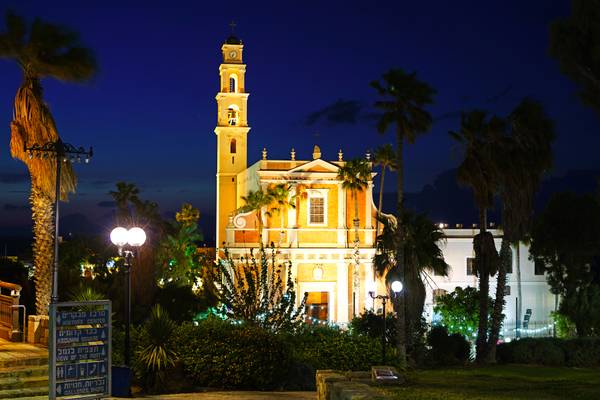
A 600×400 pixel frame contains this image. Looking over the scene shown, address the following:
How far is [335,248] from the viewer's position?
53125 mm

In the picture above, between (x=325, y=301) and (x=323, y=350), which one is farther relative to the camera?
(x=325, y=301)

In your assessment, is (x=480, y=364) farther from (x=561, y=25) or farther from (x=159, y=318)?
(x=159, y=318)

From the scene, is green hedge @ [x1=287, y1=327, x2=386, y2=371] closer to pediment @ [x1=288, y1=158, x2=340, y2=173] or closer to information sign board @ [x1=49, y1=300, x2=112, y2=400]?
information sign board @ [x1=49, y1=300, x2=112, y2=400]

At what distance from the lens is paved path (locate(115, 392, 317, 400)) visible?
15.5 m

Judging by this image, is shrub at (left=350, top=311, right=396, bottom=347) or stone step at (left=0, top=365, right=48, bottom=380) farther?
shrub at (left=350, top=311, right=396, bottom=347)

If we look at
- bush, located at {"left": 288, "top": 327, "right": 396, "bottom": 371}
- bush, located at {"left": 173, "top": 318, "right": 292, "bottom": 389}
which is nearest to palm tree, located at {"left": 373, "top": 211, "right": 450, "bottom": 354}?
bush, located at {"left": 288, "top": 327, "right": 396, "bottom": 371}

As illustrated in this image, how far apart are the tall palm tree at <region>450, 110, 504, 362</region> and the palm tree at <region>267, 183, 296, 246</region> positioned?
71.0ft

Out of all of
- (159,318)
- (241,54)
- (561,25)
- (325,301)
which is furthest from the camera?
(241,54)

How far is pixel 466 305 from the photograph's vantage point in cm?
4553

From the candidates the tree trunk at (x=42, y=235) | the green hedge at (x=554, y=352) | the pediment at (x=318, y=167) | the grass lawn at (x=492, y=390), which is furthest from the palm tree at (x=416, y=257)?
the pediment at (x=318, y=167)

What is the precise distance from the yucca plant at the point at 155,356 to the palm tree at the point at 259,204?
34.6 metres

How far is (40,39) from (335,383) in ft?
41.2

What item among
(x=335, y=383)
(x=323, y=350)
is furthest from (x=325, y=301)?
(x=335, y=383)

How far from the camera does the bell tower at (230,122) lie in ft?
196
